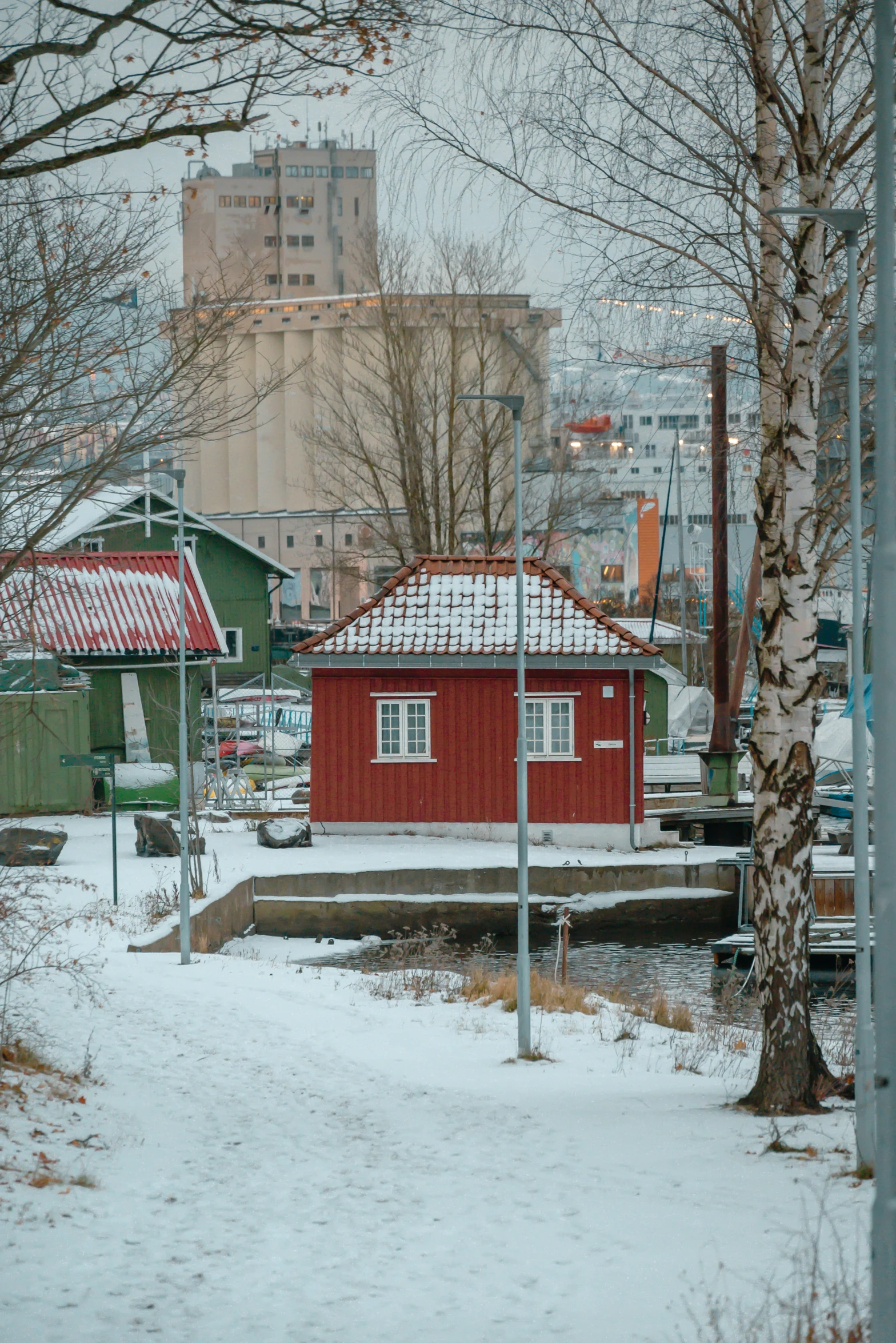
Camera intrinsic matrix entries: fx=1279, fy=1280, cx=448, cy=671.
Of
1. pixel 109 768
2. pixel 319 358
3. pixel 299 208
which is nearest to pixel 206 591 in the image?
pixel 109 768

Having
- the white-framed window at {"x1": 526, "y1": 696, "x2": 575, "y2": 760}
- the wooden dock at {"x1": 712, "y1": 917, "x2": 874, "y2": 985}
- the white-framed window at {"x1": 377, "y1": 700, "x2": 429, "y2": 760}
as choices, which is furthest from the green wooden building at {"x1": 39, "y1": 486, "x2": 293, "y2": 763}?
the wooden dock at {"x1": 712, "y1": 917, "x2": 874, "y2": 985}

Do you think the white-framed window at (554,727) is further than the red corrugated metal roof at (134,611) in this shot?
No

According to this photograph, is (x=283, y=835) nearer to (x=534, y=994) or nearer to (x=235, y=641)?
(x=534, y=994)

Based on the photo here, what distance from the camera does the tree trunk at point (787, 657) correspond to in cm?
847

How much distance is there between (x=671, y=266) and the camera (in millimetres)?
8906

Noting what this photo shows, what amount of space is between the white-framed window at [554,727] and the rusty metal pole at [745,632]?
12.4ft

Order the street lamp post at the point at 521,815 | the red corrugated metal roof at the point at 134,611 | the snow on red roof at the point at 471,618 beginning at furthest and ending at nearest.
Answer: the red corrugated metal roof at the point at 134,611 < the snow on red roof at the point at 471,618 < the street lamp post at the point at 521,815

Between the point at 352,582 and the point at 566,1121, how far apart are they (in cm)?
6265

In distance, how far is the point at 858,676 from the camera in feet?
26.0

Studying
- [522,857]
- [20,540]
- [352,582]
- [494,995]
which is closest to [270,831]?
[494,995]

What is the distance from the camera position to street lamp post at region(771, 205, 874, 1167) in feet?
24.0

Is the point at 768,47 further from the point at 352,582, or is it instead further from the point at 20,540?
the point at 352,582

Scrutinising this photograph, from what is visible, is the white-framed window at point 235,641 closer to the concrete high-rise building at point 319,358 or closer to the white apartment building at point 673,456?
the concrete high-rise building at point 319,358

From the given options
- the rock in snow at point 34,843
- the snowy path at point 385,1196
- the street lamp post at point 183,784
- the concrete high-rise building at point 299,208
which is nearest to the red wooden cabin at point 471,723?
the rock in snow at point 34,843
